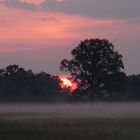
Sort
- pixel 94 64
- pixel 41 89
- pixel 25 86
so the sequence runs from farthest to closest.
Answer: pixel 25 86 → pixel 41 89 → pixel 94 64

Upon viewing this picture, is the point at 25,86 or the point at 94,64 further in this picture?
the point at 25,86

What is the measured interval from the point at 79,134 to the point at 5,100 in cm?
8015

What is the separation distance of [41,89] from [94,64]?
2089cm

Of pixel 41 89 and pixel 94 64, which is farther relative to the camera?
pixel 41 89

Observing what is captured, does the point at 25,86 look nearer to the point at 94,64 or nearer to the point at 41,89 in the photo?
the point at 41,89

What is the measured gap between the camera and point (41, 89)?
343 feet

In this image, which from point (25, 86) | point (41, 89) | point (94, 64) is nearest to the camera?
point (94, 64)

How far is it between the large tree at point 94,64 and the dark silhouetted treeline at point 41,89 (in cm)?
152

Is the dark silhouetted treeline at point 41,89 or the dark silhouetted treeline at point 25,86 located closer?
the dark silhouetted treeline at point 41,89

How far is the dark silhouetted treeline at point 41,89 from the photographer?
88600 millimetres

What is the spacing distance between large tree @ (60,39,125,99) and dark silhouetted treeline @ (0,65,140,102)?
1.52 metres

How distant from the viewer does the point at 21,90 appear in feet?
371

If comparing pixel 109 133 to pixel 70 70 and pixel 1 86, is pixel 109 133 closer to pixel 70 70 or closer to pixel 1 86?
pixel 70 70

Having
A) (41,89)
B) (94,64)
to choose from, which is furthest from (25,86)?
(94,64)
